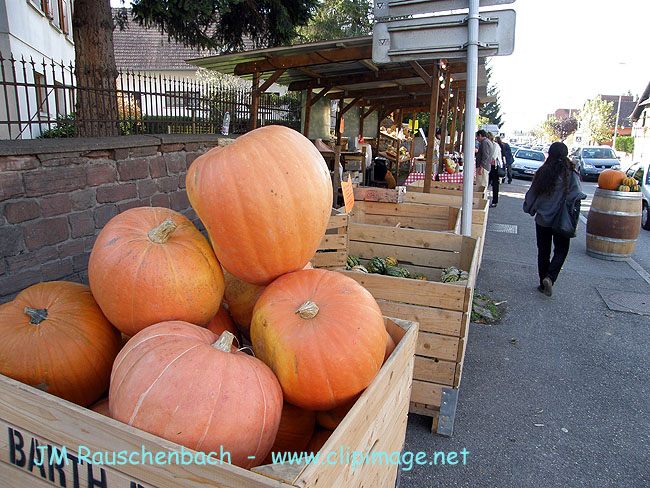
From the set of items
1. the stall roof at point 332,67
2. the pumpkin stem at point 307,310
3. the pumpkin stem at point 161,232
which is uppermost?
the stall roof at point 332,67

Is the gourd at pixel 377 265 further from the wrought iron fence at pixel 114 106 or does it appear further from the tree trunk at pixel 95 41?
the tree trunk at pixel 95 41

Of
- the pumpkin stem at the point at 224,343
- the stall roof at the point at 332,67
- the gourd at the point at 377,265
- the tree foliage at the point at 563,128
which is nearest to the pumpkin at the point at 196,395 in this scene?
the pumpkin stem at the point at 224,343

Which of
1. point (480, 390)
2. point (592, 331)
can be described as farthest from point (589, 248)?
point (480, 390)

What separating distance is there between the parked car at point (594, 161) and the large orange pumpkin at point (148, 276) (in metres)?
26.6

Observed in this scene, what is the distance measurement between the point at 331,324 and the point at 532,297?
5.15m

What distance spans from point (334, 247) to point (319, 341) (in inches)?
80.9

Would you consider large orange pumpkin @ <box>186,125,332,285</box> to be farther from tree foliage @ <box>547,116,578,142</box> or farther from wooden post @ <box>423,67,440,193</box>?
tree foliage @ <box>547,116,578,142</box>

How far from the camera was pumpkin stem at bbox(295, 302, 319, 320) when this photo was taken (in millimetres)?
1533

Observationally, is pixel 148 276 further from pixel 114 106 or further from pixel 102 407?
pixel 114 106

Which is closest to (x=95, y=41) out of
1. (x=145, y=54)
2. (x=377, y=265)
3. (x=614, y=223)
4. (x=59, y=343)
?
(x=377, y=265)

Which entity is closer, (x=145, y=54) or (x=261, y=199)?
(x=261, y=199)

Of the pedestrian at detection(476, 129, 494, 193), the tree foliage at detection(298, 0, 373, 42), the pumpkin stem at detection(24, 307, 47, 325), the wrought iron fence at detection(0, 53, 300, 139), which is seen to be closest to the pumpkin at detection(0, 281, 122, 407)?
the pumpkin stem at detection(24, 307, 47, 325)

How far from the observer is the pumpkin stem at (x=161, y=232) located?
5.43 ft

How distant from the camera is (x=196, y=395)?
1.25m
